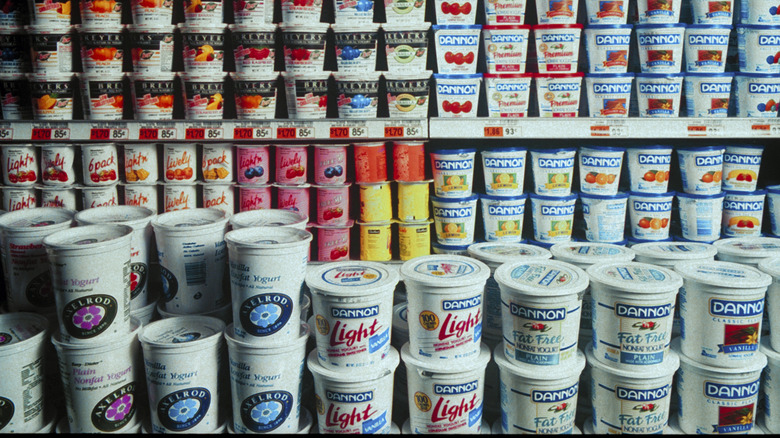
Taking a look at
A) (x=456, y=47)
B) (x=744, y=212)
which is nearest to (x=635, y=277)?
(x=744, y=212)

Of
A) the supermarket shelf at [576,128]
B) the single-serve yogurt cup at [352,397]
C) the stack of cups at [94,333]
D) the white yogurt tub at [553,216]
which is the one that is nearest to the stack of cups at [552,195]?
the white yogurt tub at [553,216]

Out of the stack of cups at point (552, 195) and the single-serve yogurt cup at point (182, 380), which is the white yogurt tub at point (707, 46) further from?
the single-serve yogurt cup at point (182, 380)

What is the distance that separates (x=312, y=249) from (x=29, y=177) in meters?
1.22

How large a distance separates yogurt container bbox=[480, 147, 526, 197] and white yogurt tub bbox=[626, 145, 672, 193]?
48 centimetres

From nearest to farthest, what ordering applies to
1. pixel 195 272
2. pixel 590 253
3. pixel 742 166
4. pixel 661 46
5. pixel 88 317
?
pixel 88 317 < pixel 195 272 < pixel 590 253 < pixel 661 46 < pixel 742 166

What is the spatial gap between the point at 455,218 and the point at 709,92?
1.19 m

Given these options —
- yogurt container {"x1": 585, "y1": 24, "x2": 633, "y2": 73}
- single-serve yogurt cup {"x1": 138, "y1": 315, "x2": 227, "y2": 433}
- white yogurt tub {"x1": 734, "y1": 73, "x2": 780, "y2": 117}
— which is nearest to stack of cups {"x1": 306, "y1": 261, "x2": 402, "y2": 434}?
single-serve yogurt cup {"x1": 138, "y1": 315, "x2": 227, "y2": 433}

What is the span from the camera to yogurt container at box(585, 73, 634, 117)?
7.12 feet

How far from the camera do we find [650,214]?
2.24 meters

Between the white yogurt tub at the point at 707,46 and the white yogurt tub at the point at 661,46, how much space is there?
6 centimetres

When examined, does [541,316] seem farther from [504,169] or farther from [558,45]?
[558,45]

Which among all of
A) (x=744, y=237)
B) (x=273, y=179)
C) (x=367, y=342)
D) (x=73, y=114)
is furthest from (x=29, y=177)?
(x=744, y=237)

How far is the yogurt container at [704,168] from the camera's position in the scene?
7.23 ft

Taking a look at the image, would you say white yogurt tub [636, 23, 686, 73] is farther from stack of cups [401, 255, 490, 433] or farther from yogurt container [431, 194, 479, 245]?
stack of cups [401, 255, 490, 433]
